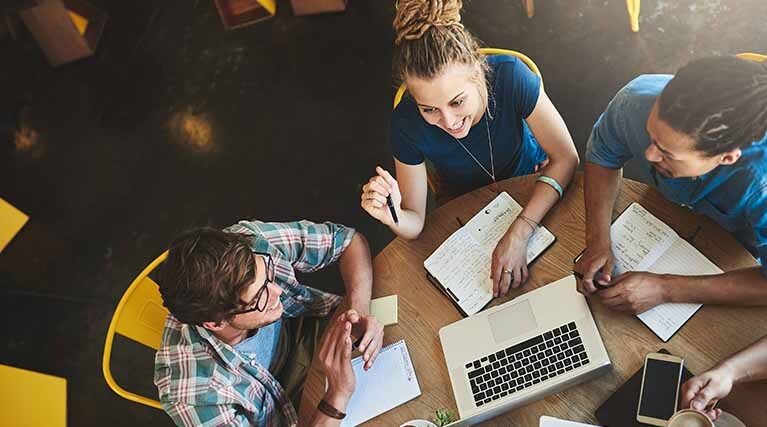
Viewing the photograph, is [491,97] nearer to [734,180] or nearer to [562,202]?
[562,202]

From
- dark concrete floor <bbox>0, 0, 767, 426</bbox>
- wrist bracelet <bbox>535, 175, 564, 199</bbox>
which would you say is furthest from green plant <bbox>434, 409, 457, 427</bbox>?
dark concrete floor <bbox>0, 0, 767, 426</bbox>

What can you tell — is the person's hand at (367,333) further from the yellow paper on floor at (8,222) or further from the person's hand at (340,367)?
the yellow paper on floor at (8,222)

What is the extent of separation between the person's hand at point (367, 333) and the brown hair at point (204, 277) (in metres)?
0.28

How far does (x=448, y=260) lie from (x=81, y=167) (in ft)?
7.83

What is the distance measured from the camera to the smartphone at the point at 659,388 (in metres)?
1.46

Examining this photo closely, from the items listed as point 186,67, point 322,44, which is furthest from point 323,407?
point 186,67

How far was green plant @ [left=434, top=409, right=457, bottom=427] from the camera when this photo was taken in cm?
160

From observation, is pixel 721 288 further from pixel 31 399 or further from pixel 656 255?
pixel 31 399

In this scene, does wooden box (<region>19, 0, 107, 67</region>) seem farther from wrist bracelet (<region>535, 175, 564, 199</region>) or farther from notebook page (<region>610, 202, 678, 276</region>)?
notebook page (<region>610, 202, 678, 276</region>)

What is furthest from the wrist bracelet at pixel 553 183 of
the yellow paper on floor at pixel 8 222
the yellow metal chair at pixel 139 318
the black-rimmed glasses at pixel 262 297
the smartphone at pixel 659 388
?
the yellow paper on floor at pixel 8 222

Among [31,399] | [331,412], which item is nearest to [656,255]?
[331,412]

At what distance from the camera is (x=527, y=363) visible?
1601 mm

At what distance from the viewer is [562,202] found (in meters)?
1.82

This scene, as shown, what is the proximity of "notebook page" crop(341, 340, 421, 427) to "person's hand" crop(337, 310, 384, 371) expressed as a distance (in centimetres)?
3
